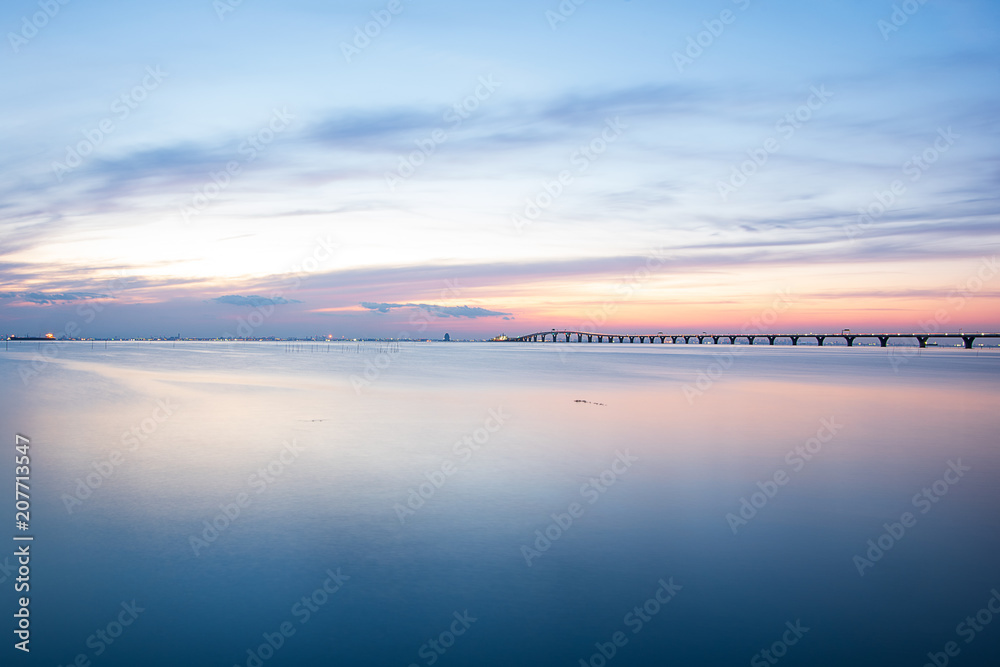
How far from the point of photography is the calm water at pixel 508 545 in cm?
624

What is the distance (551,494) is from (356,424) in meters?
9.95

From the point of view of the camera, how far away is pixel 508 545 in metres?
8.84

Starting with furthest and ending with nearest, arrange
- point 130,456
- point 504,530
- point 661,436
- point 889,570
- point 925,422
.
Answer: point 925,422 → point 661,436 → point 130,456 → point 504,530 → point 889,570

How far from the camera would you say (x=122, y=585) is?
7.32 metres

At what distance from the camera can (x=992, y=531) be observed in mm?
9539

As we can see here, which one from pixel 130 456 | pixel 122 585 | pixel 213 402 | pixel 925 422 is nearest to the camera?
pixel 122 585

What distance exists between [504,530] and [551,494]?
227cm

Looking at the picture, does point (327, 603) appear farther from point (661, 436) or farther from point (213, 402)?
Result: point (213, 402)

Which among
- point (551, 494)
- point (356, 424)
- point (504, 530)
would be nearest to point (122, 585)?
point (504, 530)

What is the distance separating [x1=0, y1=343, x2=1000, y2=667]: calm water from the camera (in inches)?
246

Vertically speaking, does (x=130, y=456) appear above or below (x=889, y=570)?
above

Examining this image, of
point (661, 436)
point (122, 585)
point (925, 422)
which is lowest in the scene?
point (925, 422)

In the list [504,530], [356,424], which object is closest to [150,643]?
[504,530]

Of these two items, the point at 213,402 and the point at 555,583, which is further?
the point at 213,402
